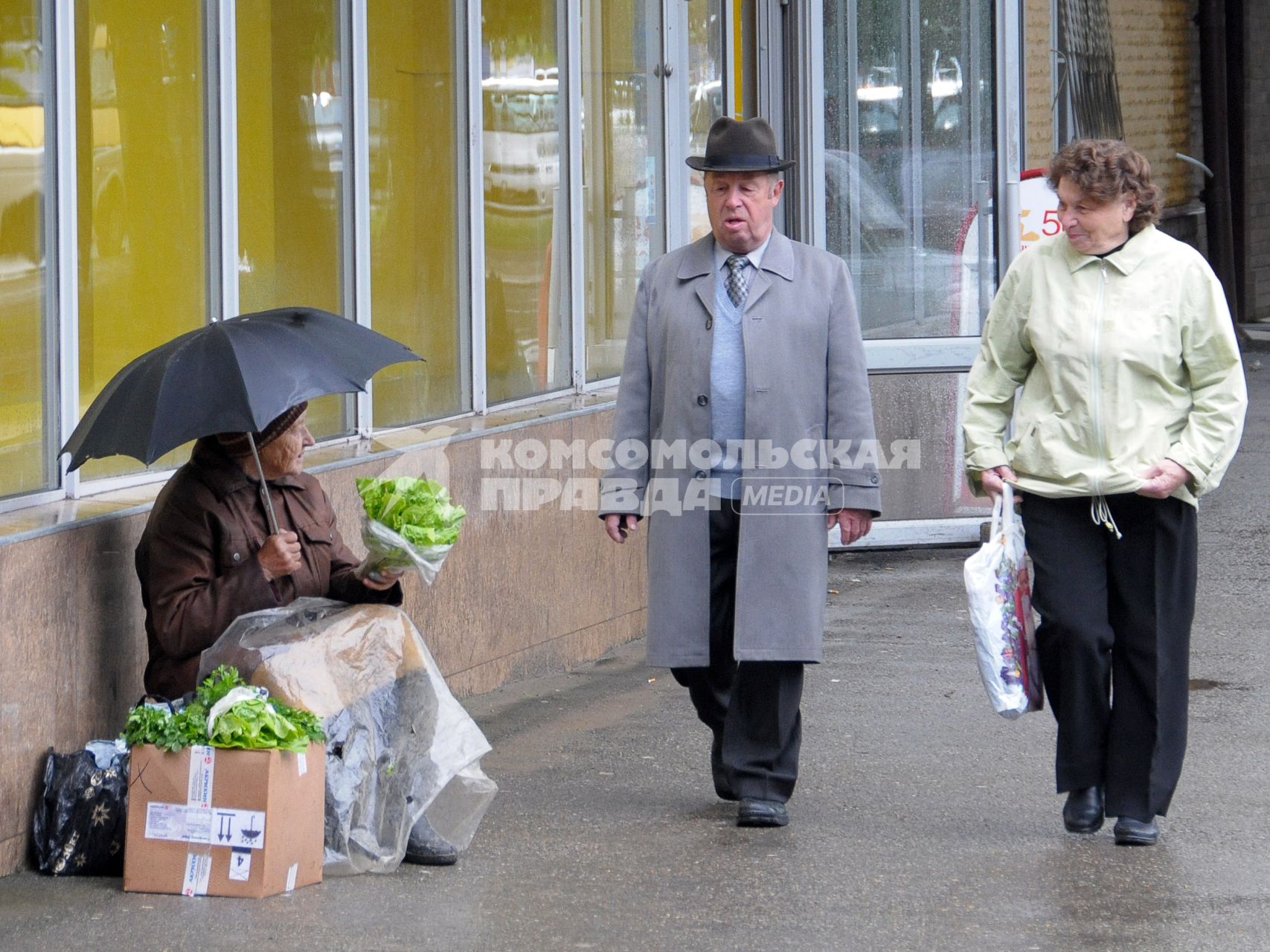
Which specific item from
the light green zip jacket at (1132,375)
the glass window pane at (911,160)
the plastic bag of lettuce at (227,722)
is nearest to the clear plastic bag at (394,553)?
the plastic bag of lettuce at (227,722)

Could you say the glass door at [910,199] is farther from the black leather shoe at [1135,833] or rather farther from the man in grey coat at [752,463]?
the black leather shoe at [1135,833]

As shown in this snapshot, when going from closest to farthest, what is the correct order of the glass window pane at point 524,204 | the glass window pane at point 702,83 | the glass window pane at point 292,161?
the glass window pane at point 292,161
the glass window pane at point 524,204
the glass window pane at point 702,83

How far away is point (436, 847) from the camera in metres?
4.70

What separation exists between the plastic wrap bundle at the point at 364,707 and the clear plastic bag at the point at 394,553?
12cm

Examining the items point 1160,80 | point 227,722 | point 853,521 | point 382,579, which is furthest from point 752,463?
point 1160,80

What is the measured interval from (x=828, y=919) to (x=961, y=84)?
5.75 meters

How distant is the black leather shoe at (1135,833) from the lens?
481 cm

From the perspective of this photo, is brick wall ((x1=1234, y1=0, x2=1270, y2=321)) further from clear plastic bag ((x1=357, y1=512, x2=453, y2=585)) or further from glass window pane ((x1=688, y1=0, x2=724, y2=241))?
clear plastic bag ((x1=357, y1=512, x2=453, y2=585))

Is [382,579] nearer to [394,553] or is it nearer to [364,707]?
[394,553]

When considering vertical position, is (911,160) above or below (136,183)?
above

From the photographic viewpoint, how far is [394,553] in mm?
4609

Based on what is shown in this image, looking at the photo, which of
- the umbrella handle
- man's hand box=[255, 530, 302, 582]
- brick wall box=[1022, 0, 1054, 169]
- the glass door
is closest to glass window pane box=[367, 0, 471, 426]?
the umbrella handle

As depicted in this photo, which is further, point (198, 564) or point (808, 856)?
point (808, 856)

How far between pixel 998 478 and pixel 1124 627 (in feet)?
1.58
